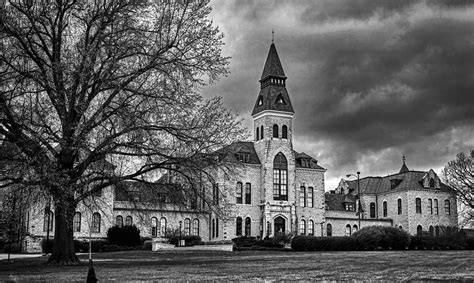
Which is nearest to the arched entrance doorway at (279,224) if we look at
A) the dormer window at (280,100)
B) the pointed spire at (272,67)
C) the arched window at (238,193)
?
the arched window at (238,193)

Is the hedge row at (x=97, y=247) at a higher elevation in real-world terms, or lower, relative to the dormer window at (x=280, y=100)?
lower

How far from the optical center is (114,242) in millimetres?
51500

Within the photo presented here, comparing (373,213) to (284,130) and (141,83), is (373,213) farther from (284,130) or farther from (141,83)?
(141,83)

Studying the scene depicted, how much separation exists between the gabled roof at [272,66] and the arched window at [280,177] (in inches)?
353

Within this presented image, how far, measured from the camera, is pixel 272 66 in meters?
70.0

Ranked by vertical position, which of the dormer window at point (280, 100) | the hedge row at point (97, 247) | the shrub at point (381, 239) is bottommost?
the hedge row at point (97, 247)

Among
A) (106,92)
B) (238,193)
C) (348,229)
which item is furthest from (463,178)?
(106,92)

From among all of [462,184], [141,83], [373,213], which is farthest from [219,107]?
[373,213]

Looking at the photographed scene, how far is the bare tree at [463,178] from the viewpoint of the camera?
6906 cm

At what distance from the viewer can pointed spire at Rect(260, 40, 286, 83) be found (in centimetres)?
6956

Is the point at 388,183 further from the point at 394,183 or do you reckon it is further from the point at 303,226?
the point at 303,226

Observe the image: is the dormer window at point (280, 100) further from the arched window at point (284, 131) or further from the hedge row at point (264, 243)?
the hedge row at point (264, 243)

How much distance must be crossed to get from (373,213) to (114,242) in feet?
137

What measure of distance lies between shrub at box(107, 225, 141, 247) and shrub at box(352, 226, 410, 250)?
19.1 m
